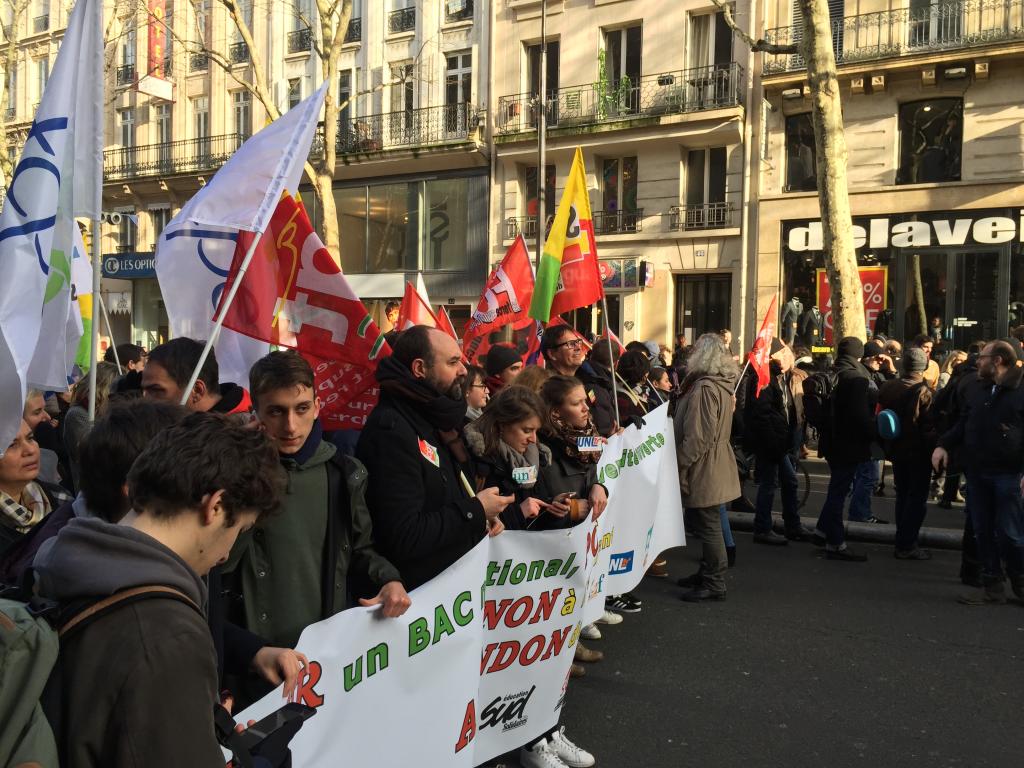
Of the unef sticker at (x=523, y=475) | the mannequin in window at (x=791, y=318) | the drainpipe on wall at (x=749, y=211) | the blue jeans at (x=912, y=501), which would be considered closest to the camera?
the unef sticker at (x=523, y=475)

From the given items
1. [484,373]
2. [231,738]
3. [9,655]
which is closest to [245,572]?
[231,738]

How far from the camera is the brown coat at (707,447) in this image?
602 cm

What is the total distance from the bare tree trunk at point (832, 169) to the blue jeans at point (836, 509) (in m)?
5.33

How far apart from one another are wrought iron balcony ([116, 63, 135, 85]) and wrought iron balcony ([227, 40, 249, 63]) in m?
4.90

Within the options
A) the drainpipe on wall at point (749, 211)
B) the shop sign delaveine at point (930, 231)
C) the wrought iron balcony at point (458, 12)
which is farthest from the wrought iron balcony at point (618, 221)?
the wrought iron balcony at point (458, 12)

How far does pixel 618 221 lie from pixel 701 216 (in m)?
2.13

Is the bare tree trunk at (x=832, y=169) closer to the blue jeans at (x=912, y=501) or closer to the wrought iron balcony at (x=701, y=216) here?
the blue jeans at (x=912, y=501)

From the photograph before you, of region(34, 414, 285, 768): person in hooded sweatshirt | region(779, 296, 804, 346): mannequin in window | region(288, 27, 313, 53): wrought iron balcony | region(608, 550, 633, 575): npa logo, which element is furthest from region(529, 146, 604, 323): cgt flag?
region(288, 27, 313, 53): wrought iron balcony

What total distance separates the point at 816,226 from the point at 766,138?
2.33 meters

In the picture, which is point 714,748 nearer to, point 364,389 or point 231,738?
point 364,389

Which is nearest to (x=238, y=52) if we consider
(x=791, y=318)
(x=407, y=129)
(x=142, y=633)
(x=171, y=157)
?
(x=171, y=157)

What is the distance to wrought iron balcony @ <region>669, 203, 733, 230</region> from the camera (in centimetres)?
2038

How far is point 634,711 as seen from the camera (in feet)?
14.1

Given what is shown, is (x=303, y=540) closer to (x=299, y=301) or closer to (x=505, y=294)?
(x=299, y=301)
